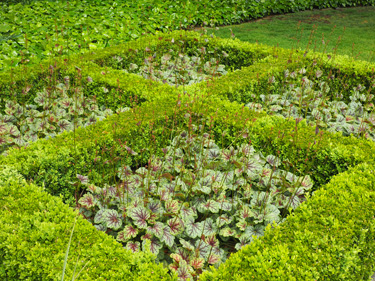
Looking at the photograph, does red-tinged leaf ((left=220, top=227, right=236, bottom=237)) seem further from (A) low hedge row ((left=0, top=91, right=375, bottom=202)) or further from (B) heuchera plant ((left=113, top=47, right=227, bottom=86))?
(B) heuchera plant ((left=113, top=47, right=227, bottom=86))

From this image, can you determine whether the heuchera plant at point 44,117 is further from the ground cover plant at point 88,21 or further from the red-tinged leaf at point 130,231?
the red-tinged leaf at point 130,231

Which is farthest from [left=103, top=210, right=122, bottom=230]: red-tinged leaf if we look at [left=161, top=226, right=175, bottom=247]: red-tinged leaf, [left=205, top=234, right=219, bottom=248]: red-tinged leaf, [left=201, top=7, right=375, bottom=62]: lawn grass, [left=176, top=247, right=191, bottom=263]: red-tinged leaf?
[left=201, top=7, right=375, bottom=62]: lawn grass

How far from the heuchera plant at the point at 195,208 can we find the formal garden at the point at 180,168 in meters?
0.02

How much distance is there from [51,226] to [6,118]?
3.11 meters

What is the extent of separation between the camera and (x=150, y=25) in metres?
10.4

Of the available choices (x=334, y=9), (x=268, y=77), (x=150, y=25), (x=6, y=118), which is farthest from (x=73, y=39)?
(x=334, y=9)

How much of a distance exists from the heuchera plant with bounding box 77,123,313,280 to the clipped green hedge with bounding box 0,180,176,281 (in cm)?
44

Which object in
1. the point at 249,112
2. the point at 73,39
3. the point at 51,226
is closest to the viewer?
the point at 51,226

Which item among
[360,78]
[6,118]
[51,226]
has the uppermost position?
[360,78]

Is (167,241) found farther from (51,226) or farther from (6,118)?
(6,118)

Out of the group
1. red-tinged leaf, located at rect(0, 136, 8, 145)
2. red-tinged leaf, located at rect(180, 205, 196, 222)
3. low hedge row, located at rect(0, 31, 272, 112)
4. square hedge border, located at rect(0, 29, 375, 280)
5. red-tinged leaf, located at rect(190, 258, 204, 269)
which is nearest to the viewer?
square hedge border, located at rect(0, 29, 375, 280)

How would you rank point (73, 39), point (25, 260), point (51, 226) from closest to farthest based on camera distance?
point (25, 260) → point (51, 226) → point (73, 39)

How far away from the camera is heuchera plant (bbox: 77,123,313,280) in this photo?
11.7 ft

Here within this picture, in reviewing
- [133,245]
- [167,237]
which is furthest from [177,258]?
[133,245]
